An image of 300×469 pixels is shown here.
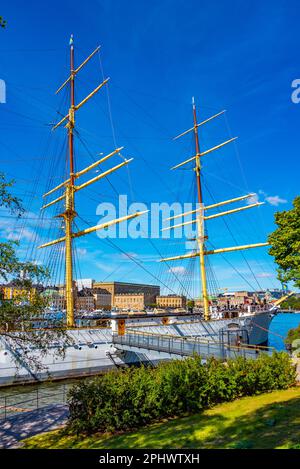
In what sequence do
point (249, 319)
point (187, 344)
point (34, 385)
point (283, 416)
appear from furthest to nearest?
point (249, 319)
point (34, 385)
point (187, 344)
point (283, 416)

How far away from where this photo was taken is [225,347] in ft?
60.3

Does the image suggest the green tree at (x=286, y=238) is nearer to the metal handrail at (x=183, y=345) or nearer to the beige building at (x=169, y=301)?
the metal handrail at (x=183, y=345)

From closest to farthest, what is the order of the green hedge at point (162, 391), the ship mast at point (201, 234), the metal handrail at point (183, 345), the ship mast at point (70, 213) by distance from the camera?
the green hedge at point (162, 391)
the metal handrail at point (183, 345)
the ship mast at point (70, 213)
the ship mast at point (201, 234)

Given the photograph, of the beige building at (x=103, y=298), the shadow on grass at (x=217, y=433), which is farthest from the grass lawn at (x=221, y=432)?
the beige building at (x=103, y=298)

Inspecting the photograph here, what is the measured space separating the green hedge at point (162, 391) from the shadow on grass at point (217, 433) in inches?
20.8

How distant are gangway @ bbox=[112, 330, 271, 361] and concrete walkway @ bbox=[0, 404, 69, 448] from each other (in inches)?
223

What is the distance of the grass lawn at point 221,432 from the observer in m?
8.27

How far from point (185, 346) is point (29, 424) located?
34.7 ft

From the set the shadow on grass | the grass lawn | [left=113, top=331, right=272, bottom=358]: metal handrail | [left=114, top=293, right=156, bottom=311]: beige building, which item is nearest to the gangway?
[left=113, top=331, right=272, bottom=358]: metal handrail

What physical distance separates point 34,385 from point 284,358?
17.3m

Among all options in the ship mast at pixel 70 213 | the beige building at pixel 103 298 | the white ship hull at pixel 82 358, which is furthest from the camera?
the beige building at pixel 103 298

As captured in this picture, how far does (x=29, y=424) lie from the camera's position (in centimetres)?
1254
